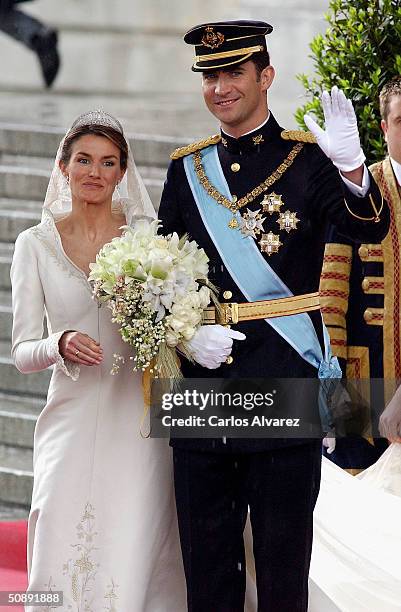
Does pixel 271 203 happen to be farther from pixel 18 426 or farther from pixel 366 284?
pixel 18 426

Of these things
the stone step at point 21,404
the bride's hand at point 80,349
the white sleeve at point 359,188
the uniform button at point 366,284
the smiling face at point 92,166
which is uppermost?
the smiling face at point 92,166

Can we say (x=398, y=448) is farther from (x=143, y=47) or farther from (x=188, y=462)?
(x=143, y=47)

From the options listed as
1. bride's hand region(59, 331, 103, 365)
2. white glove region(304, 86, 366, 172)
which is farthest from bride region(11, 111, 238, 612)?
white glove region(304, 86, 366, 172)

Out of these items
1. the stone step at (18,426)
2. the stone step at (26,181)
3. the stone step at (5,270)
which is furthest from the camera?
the stone step at (26,181)

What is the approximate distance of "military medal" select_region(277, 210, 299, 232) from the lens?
151 inches

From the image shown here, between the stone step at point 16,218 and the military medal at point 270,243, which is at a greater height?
the stone step at point 16,218

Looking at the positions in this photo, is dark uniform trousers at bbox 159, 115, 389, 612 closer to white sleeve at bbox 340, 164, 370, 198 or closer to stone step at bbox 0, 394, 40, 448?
white sleeve at bbox 340, 164, 370, 198

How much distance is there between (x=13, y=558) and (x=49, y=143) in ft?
13.0

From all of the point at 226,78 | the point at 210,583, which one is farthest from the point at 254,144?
the point at 210,583

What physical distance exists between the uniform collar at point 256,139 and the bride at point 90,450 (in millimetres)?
407

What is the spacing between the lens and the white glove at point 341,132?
11.9 ft

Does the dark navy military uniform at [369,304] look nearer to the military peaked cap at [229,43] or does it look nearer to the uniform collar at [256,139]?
the uniform collar at [256,139]

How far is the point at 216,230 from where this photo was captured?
3.93 m

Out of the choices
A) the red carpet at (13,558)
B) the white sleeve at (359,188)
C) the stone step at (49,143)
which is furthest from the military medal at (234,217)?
the stone step at (49,143)
